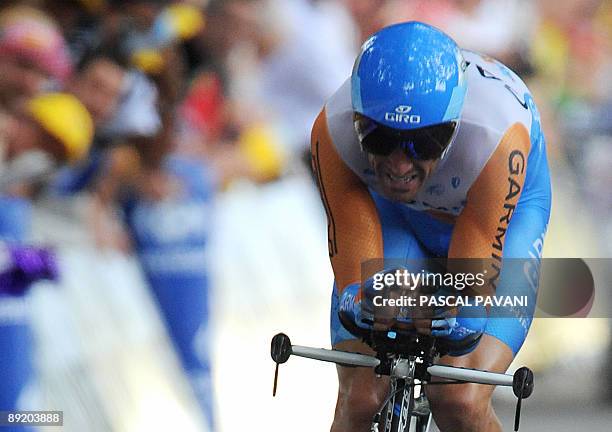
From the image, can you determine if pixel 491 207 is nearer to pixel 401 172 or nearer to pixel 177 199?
pixel 401 172

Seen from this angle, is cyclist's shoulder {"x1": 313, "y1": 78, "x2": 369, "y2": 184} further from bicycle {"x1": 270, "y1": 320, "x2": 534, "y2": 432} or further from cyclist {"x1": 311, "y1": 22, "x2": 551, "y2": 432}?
bicycle {"x1": 270, "y1": 320, "x2": 534, "y2": 432}

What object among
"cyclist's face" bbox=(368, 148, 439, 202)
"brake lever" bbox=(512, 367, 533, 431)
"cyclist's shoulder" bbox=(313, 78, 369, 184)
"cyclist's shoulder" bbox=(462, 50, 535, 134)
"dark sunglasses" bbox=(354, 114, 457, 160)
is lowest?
"brake lever" bbox=(512, 367, 533, 431)

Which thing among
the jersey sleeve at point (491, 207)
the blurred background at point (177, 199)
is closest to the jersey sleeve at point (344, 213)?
the jersey sleeve at point (491, 207)

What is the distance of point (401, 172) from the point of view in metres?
→ 3.81

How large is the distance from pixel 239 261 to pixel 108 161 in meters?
0.94

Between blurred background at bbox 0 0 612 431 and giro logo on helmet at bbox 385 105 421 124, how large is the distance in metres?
2.21

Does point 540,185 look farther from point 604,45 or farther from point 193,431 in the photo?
point 604,45

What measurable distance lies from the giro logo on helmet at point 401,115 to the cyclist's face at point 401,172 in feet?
0.33

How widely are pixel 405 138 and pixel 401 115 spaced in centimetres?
8

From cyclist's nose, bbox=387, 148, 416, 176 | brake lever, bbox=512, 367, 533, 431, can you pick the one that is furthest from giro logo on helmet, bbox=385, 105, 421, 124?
brake lever, bbox=512, 367, 533, 431

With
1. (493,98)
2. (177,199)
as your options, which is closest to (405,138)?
(493,98)

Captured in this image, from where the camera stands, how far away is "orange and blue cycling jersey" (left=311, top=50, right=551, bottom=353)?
4191mm

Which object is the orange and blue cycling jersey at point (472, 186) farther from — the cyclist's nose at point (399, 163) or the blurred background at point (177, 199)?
the blurred background at point (177, 199)

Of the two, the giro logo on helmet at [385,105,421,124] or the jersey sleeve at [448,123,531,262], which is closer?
the giro logo on helmet at [385,105,421,124]
